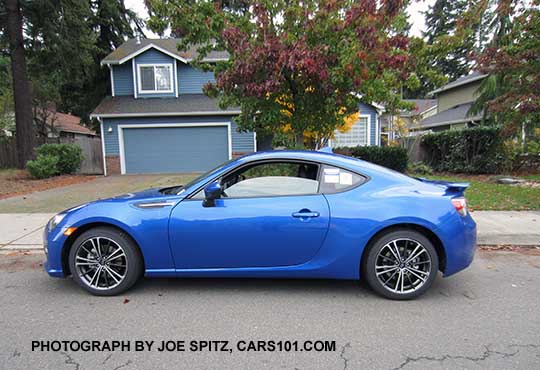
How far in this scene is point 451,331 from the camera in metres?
2.61

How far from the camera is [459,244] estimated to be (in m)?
3.11

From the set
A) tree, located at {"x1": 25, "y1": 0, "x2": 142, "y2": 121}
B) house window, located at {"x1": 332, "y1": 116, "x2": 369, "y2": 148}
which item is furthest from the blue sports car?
tree, located at {"x1": 25, "y1": 0, "x2": 142, "y2": 121}

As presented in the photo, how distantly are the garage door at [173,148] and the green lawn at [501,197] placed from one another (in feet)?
34.2

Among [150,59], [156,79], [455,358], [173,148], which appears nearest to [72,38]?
[150,59]

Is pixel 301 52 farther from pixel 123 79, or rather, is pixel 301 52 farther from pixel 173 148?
pixel 123 79

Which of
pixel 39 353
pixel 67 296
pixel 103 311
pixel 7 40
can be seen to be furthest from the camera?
pixel 7 40

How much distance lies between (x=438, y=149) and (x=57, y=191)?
14.5m

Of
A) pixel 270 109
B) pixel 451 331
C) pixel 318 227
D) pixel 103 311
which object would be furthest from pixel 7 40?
pixel 451 331

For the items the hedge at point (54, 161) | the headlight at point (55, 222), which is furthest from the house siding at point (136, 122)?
the headlight at point (55, 222)

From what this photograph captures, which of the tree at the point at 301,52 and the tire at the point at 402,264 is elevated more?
the tree at the point at 301,52

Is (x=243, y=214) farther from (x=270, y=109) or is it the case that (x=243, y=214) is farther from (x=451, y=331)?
(x=270, y=109)

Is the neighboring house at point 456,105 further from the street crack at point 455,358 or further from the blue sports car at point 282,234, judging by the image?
the street crack at point 455,358

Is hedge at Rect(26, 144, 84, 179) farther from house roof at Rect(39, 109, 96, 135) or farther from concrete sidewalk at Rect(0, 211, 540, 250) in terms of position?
house roof at Rect(39, 109, 96, 135)

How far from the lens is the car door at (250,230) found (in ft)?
10.1
